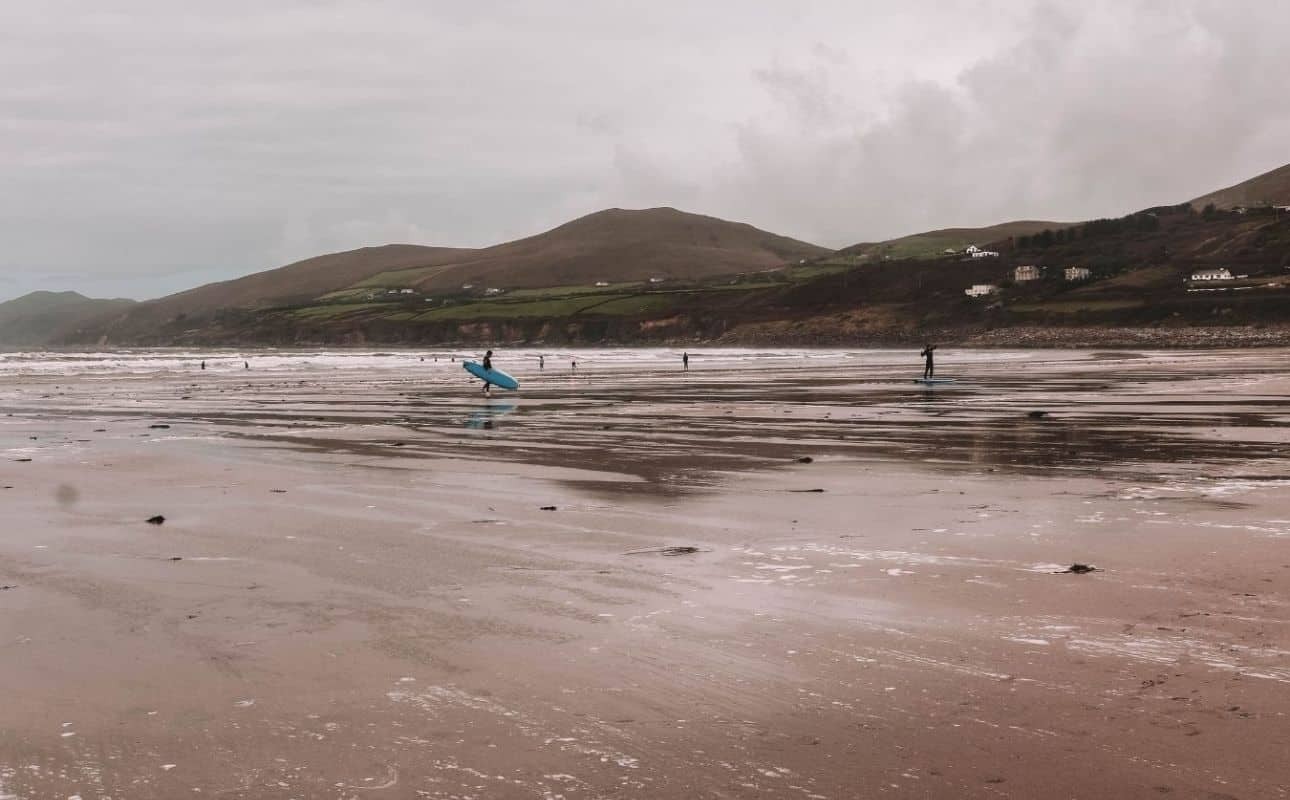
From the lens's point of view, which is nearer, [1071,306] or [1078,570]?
[1078,570]

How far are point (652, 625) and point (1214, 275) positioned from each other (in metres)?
136

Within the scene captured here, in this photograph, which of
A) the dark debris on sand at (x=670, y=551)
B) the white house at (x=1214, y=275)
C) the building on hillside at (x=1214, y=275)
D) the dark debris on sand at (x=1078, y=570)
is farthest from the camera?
the white house at (x=1214, y=275)

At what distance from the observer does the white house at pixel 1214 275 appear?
126 metres

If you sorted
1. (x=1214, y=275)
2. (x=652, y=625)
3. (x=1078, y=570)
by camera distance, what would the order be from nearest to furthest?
(x=652, y=625) → (x=1078, y=570) → (x=1214, y=275)

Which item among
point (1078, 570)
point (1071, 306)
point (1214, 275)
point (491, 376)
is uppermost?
point (1214, 275)

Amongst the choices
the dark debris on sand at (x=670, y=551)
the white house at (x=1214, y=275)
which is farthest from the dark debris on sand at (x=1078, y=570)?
the white house at (x=1214, y=275)

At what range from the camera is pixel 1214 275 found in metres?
127

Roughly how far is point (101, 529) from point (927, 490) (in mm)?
10364

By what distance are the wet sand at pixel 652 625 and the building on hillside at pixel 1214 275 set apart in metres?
119

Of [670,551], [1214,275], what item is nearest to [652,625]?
[670,551]

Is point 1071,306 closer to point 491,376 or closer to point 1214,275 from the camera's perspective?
A: point 1214,275

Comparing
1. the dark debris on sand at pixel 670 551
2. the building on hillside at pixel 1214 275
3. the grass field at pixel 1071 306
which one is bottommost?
the dark debris on sand at pixel 670 551

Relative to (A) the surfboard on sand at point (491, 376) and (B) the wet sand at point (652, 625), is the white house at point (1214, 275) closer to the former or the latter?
(A) the surfboard on sand at point (491, 376)

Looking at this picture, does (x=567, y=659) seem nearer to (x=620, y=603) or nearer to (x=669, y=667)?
(x=669, y=667)
